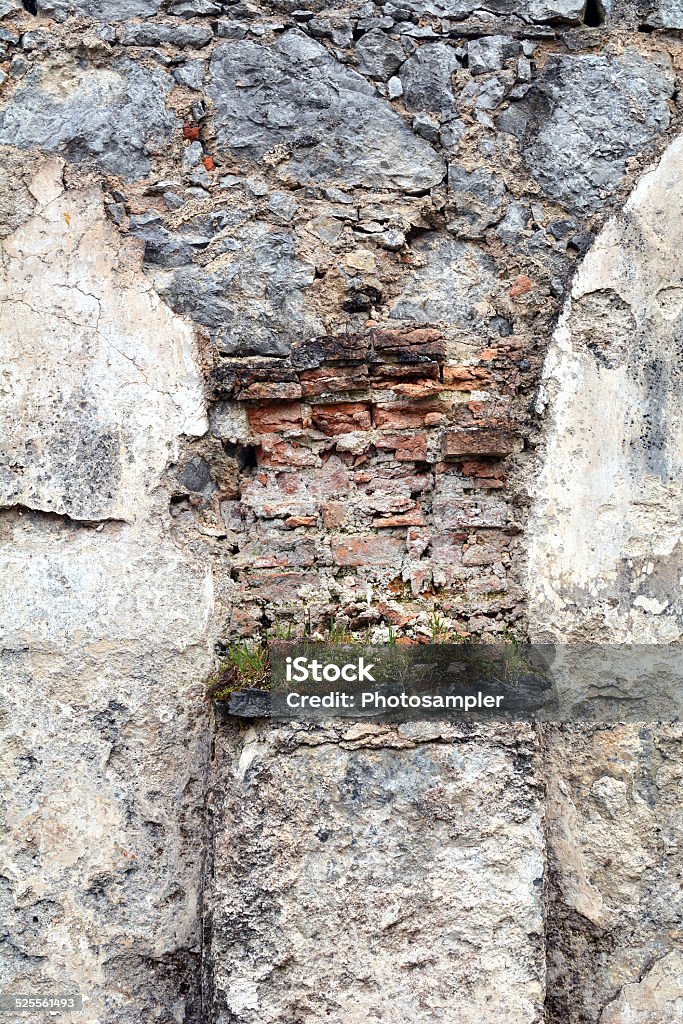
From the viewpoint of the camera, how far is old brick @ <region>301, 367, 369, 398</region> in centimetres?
253

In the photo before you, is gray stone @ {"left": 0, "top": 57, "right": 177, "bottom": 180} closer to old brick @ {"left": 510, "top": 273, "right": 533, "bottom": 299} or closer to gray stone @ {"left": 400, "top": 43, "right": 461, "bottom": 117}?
gray stone @ {"left": 400, "top": 43, "right": 461, "bottom": 117}

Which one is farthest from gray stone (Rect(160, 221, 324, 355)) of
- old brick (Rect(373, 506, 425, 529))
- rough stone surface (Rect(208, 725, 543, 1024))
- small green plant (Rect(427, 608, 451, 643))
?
rough stone surface (Rect(208, 725, 543, 1024))

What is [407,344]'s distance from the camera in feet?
8.34

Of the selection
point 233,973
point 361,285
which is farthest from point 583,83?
point 233,973

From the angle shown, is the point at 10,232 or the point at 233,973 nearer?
the point at 233,973

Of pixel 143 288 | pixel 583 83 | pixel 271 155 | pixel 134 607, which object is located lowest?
pixel 134 607

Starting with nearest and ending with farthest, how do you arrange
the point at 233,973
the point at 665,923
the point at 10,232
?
the point at 233,973, the point at 665,923, the point at 10,232

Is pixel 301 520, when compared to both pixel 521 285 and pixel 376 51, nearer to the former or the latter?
pixel 521 285

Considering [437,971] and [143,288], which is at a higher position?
[143,288]

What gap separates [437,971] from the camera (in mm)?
2195

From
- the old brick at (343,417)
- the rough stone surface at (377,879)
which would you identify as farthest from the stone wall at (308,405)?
the rough stone surface at (377,879)

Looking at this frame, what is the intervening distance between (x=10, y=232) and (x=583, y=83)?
5.94 feet

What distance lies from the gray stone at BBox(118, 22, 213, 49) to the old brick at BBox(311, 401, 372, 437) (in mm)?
1189

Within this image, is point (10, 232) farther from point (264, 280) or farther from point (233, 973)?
point (233, 973)
